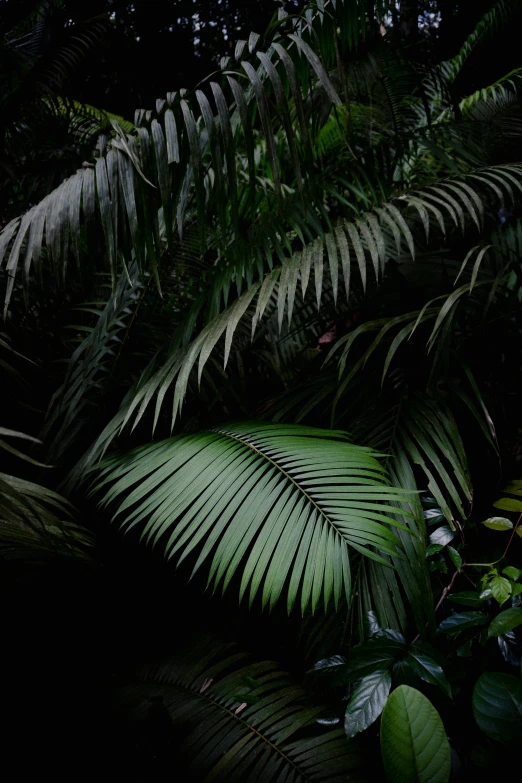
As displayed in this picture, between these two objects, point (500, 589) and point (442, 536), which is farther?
point (442, 536)

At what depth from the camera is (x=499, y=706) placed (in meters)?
0.62

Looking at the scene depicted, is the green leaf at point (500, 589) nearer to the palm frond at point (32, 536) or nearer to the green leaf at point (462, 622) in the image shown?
the green leaf at point (462, 622)

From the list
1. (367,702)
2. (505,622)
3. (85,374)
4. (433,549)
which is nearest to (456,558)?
(433,549)

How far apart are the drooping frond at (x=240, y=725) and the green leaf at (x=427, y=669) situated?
0.52 feet

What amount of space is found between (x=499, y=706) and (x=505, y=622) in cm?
10

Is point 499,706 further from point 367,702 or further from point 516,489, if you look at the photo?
point 516,489

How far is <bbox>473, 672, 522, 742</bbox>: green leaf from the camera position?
60 centimetres

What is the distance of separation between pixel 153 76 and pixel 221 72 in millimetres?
2500

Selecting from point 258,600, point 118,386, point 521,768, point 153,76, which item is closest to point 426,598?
point 521,768

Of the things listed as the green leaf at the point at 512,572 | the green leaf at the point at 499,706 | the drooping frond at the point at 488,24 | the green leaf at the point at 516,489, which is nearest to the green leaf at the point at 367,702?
the green leaf at the point at 499,706

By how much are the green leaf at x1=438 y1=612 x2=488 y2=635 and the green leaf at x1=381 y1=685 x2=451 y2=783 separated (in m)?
0.23

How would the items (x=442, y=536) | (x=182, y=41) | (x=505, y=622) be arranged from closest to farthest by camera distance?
(x=505, y=622)
(x=442, y=536)
(x=182, y=41)

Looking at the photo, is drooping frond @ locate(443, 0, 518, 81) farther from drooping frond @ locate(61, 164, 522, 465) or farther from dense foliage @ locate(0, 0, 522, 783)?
drooping frond @ locate(61, 164, 522, 465)

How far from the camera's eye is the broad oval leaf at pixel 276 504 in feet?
2.13
